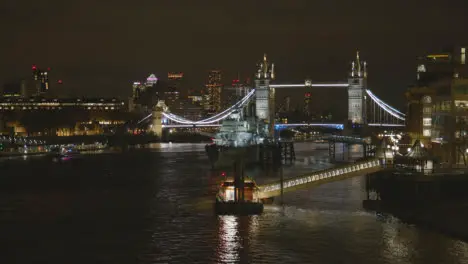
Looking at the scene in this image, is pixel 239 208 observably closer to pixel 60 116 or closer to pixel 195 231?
pixel 195 231

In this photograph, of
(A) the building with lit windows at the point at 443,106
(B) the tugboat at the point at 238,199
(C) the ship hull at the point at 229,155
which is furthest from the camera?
(C) the ship hull at the point at 229,155

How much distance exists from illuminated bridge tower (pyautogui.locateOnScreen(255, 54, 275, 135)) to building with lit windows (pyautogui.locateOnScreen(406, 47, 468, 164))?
70.0 metres

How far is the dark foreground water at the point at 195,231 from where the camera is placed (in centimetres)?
→ 2452

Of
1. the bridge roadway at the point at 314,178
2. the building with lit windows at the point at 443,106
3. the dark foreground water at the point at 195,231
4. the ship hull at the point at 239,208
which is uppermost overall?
the building with lit windows at the point at 443,106

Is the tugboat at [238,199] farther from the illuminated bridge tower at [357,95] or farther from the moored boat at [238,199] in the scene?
the illuminated bridge tower at [357,95]

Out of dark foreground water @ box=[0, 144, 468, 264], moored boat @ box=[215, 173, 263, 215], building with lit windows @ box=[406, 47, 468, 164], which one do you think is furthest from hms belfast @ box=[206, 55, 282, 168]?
moored boat @ box=[215, 173, 263, 215]

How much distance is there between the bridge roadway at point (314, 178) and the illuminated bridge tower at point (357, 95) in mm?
80708

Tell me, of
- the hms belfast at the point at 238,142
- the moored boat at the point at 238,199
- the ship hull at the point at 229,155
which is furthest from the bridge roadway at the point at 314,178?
the ship hull at the point at 229,155

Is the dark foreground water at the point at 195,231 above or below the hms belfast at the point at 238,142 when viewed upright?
below

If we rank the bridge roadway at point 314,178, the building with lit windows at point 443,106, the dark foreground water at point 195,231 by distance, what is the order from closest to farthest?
the dark foreground water at point 195,231
the bridge roadway at point 314,178
the building with lit windows at point 443,106

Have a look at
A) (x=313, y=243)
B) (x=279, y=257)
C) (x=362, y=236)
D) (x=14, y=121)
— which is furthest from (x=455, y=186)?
(x=14, y=121)

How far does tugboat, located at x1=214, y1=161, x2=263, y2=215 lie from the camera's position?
31.1 meters

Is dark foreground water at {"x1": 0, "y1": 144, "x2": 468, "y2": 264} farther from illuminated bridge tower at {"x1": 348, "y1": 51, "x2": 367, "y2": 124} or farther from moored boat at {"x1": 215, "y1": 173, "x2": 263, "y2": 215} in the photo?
illuminated bridge tower at {"x1": 348, "y1": 51, "x2": 367, "y2": 124}

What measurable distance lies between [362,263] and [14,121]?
121m
